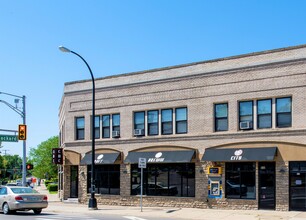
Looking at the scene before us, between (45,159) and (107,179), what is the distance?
49.3 metres

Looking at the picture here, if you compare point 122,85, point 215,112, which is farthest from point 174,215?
point 122,85

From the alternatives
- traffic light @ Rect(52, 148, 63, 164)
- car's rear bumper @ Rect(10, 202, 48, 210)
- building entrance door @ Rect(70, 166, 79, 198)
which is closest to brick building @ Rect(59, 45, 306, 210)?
building entrance door @ Rect(70, 166, 79, 198)

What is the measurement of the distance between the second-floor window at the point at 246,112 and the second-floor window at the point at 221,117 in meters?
0.90

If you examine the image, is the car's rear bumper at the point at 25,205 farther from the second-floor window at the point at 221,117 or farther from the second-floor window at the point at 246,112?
the second-floor window at the point at 246,112

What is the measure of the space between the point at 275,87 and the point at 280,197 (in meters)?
5.32

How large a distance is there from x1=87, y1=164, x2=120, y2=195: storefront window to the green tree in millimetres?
46195

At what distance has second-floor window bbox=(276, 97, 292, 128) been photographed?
23.3 metres

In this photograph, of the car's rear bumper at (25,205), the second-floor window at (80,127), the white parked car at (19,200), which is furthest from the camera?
the second-floor window at (80,127)

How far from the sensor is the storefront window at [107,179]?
98.0 ft

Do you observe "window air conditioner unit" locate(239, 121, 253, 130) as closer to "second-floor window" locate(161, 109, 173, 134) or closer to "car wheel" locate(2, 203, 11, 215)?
"second-floor window" locate(161, 109, 173, 134)

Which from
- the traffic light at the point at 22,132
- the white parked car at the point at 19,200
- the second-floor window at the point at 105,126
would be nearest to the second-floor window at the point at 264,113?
the second-floor window at the point at 105,126

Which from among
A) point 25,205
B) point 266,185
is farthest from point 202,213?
point 25,205

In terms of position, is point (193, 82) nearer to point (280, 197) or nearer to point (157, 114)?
point (157, 114)

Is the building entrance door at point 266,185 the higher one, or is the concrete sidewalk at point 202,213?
the building entrance door at point 266,185
